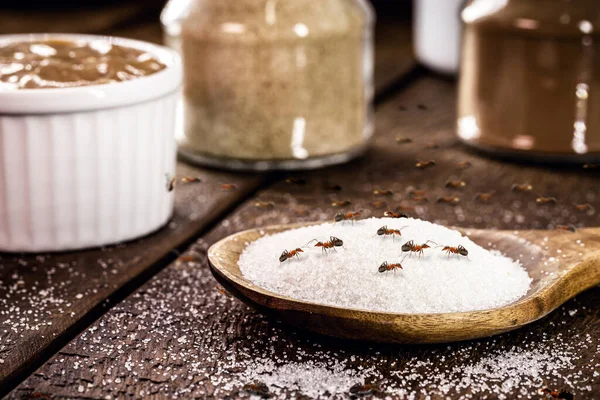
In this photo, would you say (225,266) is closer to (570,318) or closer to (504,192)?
(570,318)

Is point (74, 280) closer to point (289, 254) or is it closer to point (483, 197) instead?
point (289, 254)

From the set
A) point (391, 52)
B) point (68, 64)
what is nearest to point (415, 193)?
point (68, 64)

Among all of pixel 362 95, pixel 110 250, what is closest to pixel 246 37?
pixel 362 95

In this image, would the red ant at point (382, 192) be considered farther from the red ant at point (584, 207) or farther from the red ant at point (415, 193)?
the red ant at point (584, 207)

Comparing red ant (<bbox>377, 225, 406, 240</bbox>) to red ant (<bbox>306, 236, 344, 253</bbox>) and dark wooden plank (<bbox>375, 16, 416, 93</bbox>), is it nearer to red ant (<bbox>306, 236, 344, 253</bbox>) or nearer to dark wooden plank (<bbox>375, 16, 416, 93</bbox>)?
red ant (<bbox>306, 236, 344, 253</bbox>)

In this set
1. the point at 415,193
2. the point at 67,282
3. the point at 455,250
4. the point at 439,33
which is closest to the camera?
the point at 455,250

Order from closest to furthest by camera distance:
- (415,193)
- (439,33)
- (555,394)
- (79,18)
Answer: (555,394), (415,193), (439,33), (79,18)

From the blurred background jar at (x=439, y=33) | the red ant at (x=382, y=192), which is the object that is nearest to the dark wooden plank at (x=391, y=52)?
the blurred background jar at (x=439, y=33)

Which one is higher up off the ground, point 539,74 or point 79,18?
point 539,74

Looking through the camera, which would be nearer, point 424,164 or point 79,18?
point 424,164
